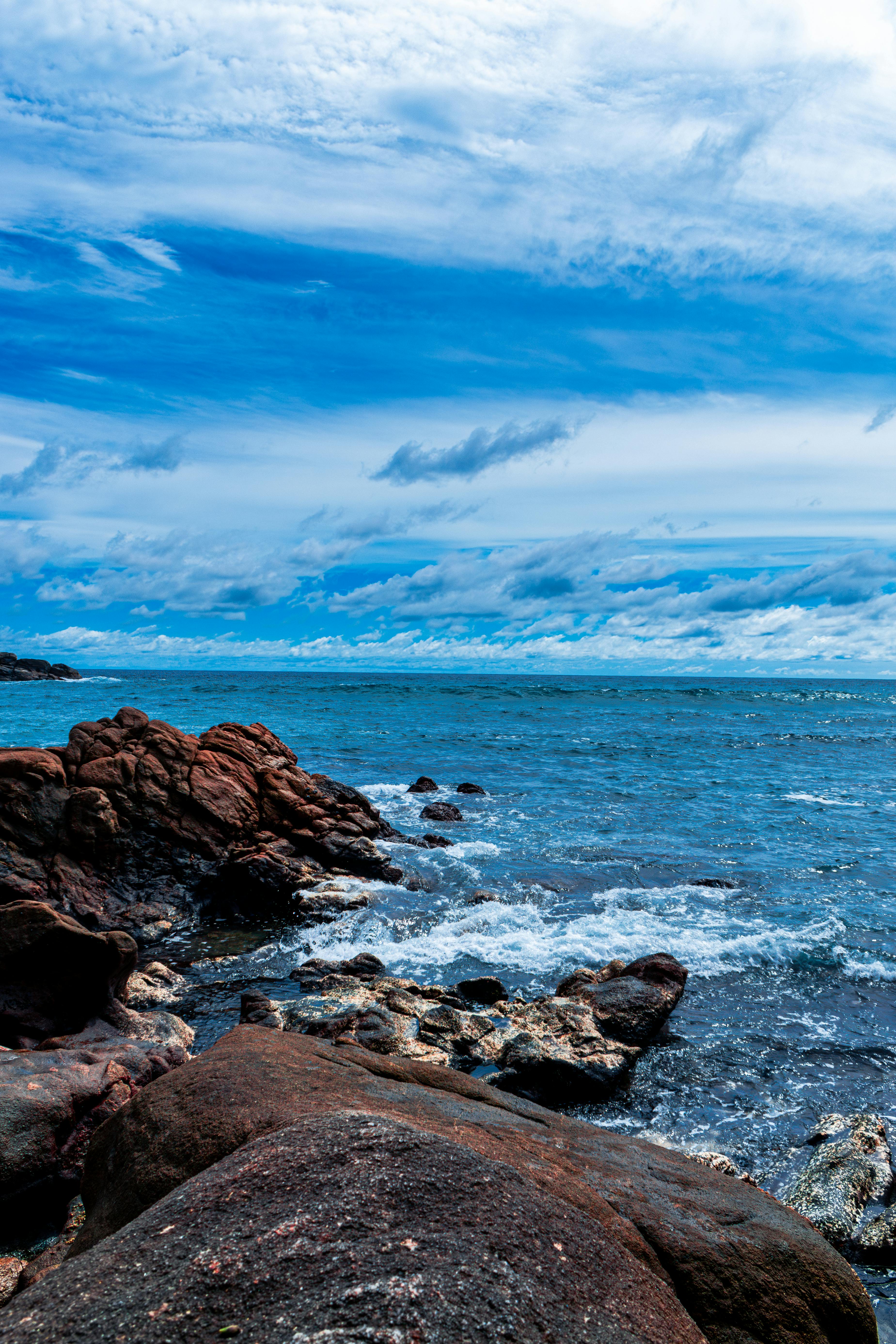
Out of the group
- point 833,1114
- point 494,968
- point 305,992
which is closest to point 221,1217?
point 833,1114

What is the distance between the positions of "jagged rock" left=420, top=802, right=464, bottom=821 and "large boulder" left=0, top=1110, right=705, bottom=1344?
74.5 ft

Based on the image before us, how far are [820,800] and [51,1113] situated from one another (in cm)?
3190

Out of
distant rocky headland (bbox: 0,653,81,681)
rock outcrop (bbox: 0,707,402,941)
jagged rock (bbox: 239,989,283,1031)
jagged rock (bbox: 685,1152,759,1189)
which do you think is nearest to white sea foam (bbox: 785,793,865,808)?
rock outcrop (bbox: 0,707,402,941)

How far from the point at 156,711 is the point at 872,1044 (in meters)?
65.7

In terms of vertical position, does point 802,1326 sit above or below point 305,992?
above

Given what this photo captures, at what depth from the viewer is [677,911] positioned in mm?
17609

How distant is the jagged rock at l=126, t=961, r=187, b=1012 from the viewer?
12.4m

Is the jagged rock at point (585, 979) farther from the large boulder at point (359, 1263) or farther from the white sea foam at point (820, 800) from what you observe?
the white sea foam at point (820, 800)

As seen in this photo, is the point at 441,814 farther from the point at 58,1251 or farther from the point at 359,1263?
the point at 359,1263

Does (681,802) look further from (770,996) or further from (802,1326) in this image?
(802,1326)

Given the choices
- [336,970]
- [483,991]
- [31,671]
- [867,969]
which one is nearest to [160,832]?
[336,970]

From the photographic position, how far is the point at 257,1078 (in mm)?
5441

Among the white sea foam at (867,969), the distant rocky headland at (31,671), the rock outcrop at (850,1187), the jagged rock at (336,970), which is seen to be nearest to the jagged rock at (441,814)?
the jagged rock at (336,970)

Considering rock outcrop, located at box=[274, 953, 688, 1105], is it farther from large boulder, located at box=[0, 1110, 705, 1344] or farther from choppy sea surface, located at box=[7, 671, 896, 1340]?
large boulder, located at box=[0, 1110, 705, 1344]
